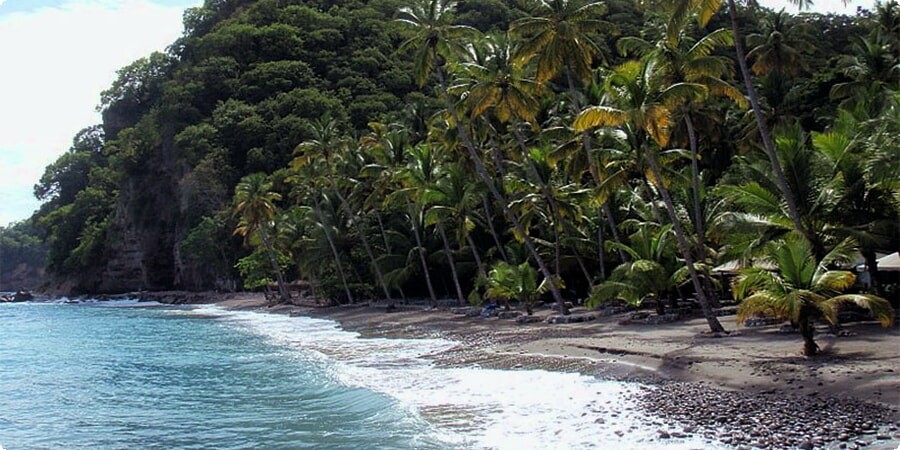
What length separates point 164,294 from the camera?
77688 millimetres

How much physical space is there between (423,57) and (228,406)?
16630 mm

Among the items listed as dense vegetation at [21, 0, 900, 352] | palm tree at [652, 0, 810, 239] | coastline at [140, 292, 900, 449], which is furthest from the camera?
dense vegetation at [21, 0, 900, 352]

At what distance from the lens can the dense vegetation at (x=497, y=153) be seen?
1981 cm

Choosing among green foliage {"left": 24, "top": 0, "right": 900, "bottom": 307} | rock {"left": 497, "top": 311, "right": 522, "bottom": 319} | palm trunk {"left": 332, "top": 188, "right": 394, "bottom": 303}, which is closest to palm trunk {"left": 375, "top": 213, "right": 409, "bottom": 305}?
green foliage {"left": 24, "top": 0, "right": 900, "bottom": 307}

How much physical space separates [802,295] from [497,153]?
21.1m

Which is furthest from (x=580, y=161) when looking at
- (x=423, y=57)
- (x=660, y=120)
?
(x=660, y=120)

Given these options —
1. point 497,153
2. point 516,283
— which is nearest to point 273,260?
point 497,153

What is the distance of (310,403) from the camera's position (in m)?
15.4

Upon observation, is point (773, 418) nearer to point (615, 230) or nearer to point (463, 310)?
point (615, 230)

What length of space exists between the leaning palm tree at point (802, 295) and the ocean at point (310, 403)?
2.90 m

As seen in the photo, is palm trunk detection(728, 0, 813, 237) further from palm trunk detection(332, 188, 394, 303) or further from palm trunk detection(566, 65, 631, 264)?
palm trunk detection(332, 188, 394, 303)

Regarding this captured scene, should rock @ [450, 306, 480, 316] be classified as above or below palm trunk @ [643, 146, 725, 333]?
below

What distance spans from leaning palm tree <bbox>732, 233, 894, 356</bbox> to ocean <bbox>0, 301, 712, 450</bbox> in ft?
9.52

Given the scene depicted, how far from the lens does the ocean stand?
11.5 m
